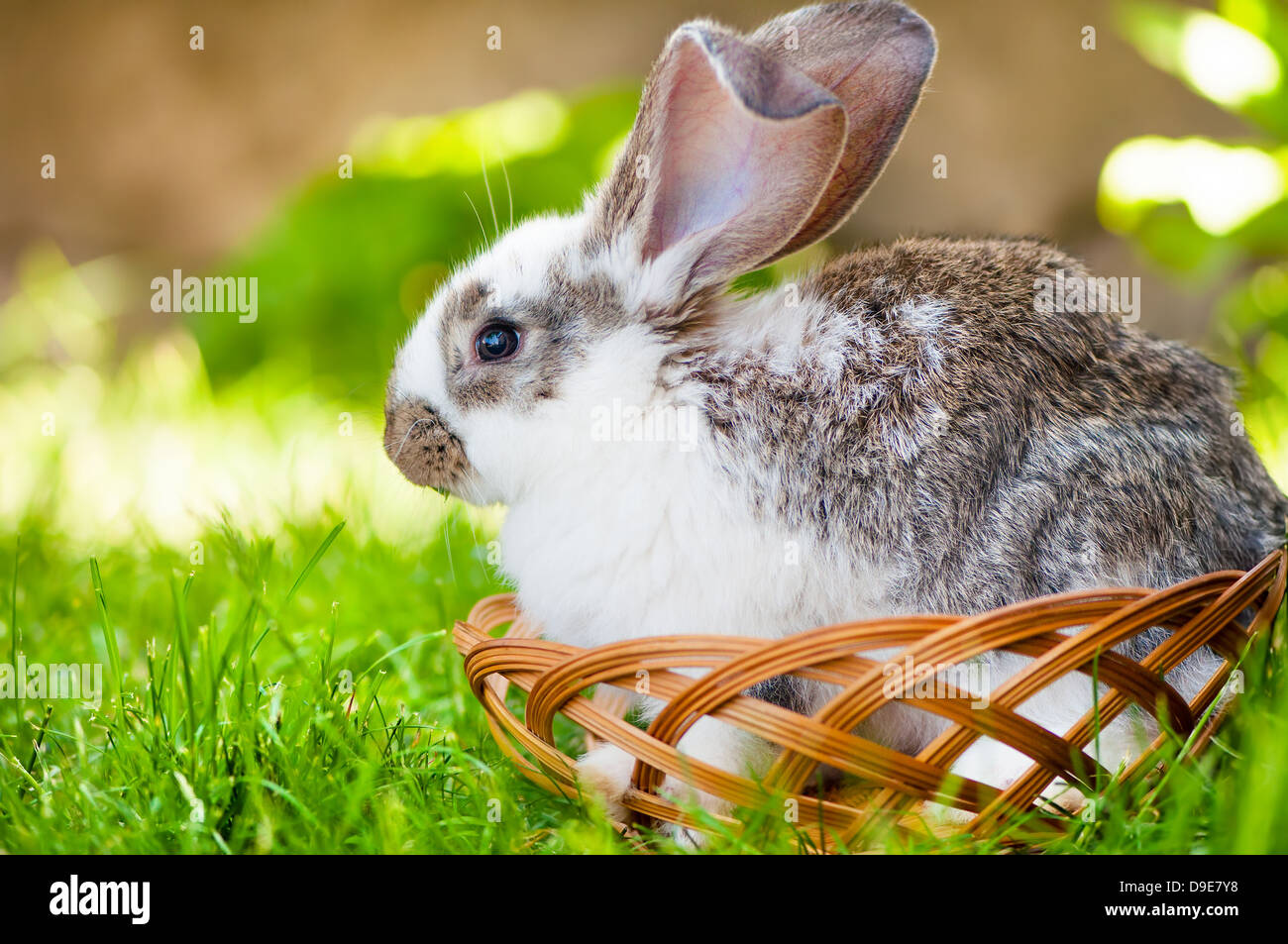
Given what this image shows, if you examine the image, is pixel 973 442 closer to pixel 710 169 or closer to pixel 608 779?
pixel 710 169

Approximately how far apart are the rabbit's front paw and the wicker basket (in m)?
0.03

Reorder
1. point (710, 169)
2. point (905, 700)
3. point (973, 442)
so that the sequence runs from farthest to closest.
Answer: point (710, 169)
point (973, 442)
point (905, 700)

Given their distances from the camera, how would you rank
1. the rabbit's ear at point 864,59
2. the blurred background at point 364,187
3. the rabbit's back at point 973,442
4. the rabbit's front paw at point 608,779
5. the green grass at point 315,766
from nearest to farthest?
1. the green grass at point 315,766
2. the rabbit's front paw at point 608,779
3. the rabbit's back at point 973,442
4. the rabbit's ear at point 864,59
5. the blurred background at point 364,187

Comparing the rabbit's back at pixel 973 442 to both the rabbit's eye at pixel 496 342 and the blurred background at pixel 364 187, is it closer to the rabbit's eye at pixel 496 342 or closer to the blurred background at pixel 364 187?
the rabbit's eye at pixel 496 342

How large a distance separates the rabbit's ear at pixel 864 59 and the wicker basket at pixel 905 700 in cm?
82

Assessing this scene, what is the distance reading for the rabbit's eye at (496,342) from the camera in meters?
2.19

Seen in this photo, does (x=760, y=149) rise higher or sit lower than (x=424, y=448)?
higher

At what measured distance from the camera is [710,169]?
214 cm

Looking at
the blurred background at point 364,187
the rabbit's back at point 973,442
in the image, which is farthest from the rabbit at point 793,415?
the blurred background at point 364,187

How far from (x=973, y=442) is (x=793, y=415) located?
31 centimetres

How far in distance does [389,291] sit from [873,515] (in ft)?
12.2

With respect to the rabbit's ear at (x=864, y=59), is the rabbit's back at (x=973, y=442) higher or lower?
lower

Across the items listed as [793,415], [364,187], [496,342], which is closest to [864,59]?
[793,415]
